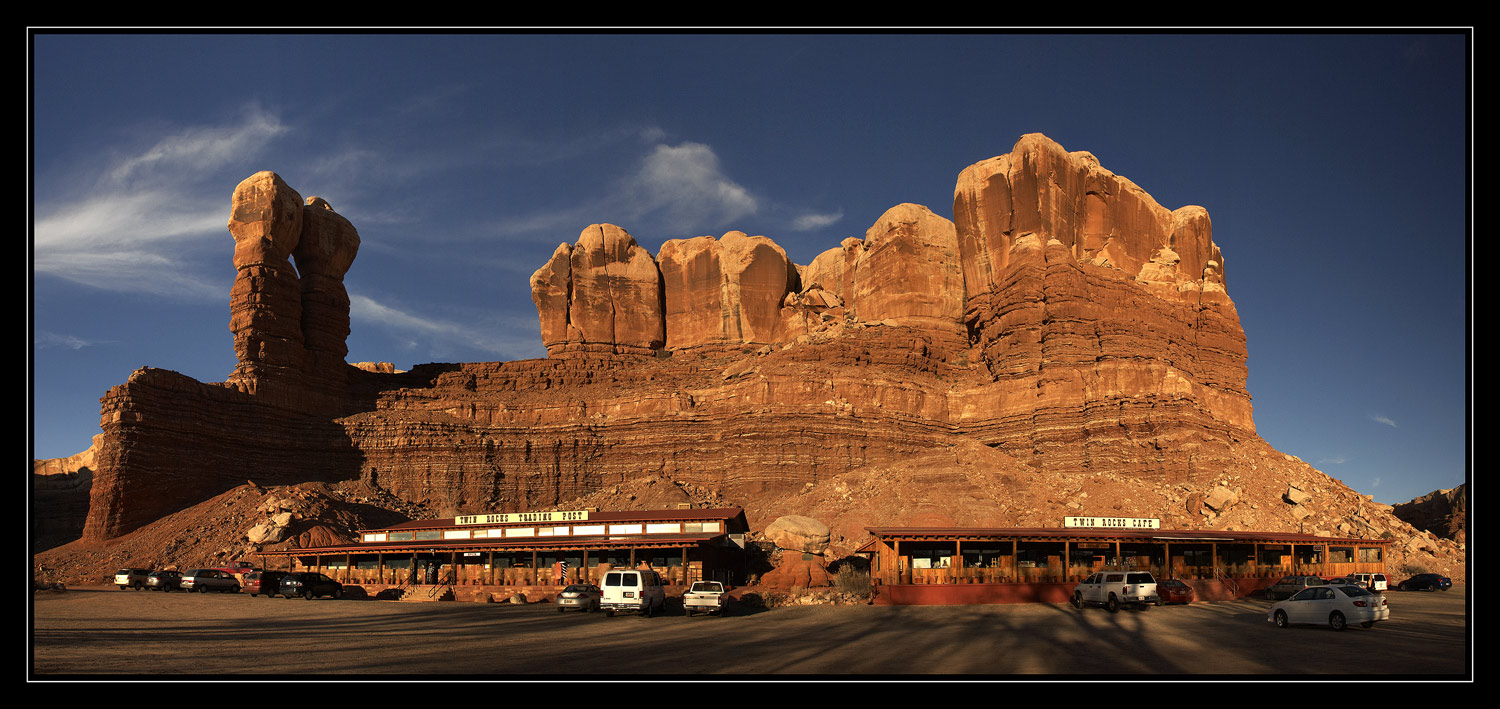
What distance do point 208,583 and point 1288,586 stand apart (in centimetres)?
5004

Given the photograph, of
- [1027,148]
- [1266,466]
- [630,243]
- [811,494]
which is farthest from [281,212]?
[1266,466]

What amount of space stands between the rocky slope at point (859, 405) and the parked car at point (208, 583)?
19.8m

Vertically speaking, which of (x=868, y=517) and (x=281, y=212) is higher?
(x=281, y=212)

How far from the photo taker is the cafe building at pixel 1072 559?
37.8 metres

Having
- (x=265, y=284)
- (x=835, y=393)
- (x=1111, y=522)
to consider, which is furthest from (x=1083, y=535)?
(x=265, y=284)

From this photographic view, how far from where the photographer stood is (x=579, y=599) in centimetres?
3478

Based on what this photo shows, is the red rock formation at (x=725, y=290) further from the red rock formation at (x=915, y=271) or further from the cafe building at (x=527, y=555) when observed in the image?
the cafe building at (x=527, y=555)

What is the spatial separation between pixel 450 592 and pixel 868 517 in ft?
91.5

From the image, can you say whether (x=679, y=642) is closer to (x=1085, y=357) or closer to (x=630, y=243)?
(x=1085, y=357)

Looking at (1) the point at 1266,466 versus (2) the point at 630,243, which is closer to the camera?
(1) the point at 1266,466

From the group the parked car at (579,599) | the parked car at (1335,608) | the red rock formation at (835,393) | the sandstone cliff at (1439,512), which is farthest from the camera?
the sandstone cliff at (1439,512)

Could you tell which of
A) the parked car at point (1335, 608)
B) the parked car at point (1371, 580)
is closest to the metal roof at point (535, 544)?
the parked car at point (1335, 608)

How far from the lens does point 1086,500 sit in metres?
62.8

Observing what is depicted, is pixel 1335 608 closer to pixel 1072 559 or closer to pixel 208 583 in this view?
pixel 1072 559
